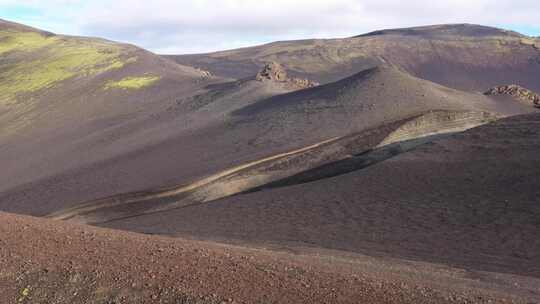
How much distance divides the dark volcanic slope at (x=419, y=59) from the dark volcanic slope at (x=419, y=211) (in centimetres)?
5178

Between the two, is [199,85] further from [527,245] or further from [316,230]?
[527,245]

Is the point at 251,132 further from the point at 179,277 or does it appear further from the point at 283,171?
the point at 179,277

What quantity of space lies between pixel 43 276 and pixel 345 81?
29.8m

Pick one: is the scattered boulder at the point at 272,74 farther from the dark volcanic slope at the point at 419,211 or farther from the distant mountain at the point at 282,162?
the dark volcanic slope at the point at 419,211

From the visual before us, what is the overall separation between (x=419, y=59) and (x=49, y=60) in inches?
1768

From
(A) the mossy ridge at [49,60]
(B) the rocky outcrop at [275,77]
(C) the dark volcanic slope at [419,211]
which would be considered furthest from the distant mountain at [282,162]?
(A) the mossy ridge at [49,60]

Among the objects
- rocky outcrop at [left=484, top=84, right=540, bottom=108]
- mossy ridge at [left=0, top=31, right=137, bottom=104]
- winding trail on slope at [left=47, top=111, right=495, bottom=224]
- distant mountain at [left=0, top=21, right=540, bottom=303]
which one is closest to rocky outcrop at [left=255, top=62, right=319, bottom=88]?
distant mountain at [left=0, top=21, right=540, bottom=303]

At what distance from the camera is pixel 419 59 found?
285 feet

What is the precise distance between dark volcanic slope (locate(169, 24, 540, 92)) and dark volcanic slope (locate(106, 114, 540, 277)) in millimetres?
51775

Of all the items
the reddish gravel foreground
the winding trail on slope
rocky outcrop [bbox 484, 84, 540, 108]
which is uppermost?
the reddish gravel foreground

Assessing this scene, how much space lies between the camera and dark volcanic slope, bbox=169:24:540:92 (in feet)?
255

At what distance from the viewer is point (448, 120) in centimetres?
2941

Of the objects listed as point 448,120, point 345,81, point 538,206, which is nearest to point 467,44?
point 345,81

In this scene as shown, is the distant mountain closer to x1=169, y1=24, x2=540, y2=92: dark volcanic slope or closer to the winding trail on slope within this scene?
the winding trail on slope
